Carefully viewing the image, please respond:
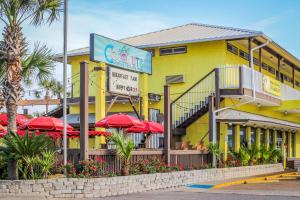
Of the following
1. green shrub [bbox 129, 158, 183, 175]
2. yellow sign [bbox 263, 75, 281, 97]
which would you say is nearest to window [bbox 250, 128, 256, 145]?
yellow sign [bbox 263, 75, 281, 97]

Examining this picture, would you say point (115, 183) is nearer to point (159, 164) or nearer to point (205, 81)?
point (159, 164)

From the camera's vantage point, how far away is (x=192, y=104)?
26875mm

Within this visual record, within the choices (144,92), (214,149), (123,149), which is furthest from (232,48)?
(123,149)

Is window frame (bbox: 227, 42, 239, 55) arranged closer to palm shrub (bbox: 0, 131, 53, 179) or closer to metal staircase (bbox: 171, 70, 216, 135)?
metal staircase (bbox: 171, 70, 216, 135)

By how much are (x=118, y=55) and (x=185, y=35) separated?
9.39m

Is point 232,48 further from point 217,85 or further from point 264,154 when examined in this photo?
point 264,154

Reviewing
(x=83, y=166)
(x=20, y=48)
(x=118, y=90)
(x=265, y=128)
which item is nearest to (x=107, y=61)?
(x=118, y=90)

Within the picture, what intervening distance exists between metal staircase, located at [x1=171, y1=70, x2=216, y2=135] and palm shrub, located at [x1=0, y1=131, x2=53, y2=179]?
1209 cm

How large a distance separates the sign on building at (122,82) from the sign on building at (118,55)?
0.28 m

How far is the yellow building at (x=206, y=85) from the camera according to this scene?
2541 cm

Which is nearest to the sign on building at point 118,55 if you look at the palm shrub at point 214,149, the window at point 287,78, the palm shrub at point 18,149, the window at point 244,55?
the palm shrub at point 214,149

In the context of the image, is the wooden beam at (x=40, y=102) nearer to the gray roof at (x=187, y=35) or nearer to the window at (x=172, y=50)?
the gray roof at (x=187, y=35)

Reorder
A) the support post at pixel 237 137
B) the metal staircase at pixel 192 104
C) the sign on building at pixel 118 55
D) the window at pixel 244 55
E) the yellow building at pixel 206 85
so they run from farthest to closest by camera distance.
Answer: the window at pixel 244 55 → the support post at pixel 237 137 → the metal staircase at pixel 192 104 → the yellow building at pixel 206 85 → the sign on building at pixel 118 55

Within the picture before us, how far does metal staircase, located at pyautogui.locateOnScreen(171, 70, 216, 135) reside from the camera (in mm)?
26188
